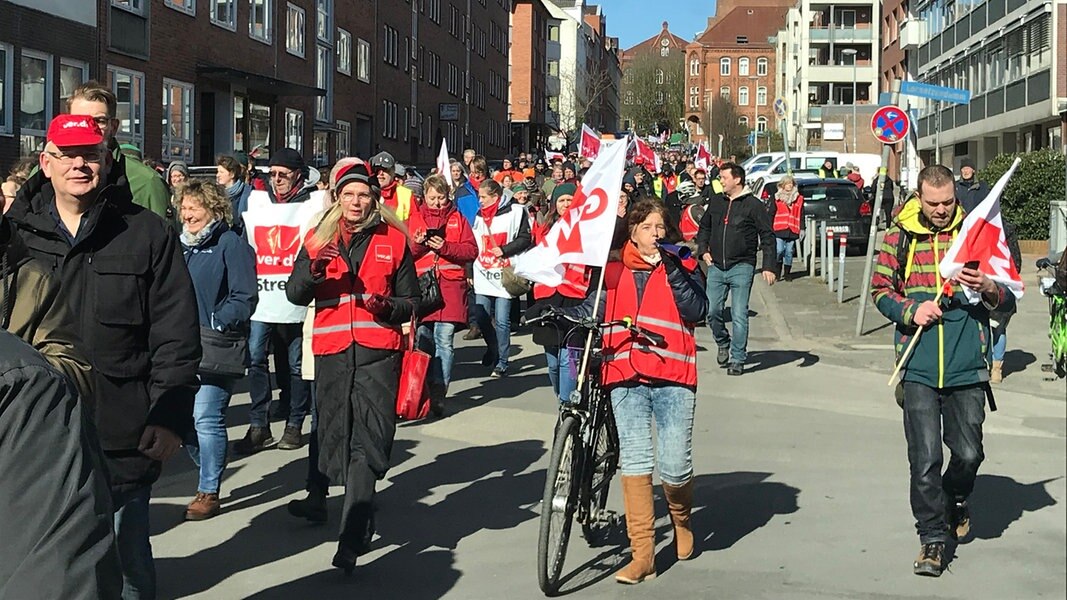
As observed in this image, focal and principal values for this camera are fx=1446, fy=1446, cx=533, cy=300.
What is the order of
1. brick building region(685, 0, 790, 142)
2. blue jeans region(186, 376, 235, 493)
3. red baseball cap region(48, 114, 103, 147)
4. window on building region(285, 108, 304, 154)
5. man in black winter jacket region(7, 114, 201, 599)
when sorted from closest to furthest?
red baseball cap region(48, 114, 103, 147) < man in black winter jacket region(7, 114, 201, 599) < blue jeans region(186, 376, 235, 493) < window on building region(285, 108, 304, 154) < brick building region(685, 0, 790, 142)

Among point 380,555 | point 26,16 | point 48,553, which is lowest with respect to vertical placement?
point 380,555

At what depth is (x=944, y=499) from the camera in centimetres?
677

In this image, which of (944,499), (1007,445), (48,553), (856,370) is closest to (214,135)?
(856,370)

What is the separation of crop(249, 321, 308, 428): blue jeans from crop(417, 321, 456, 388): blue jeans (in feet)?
6.54

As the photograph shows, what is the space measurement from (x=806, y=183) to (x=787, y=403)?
17.6m

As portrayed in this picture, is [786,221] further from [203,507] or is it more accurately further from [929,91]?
[203,507]

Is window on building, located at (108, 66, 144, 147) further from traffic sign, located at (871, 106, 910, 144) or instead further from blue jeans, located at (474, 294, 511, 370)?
blue jeans, located at (474, 294, 511, 370)

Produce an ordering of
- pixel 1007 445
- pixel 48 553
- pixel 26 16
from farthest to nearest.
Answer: pixel 26 16
pixel 1007 445
pixel 48 553

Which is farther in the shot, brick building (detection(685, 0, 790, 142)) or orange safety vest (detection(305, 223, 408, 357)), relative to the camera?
brick building (detection(685, 0, 790, 142))

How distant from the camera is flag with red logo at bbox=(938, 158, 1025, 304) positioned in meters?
6.46

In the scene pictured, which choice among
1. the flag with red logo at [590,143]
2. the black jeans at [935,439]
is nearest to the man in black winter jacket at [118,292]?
the black jeans at [935,439]

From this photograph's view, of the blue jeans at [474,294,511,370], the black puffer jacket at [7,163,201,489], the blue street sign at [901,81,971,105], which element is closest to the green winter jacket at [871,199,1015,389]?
the black puffer jacket at [7,163,201,489]

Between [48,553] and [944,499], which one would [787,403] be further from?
[48,553]

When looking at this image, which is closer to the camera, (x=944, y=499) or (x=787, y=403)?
(x=944, y=499)
